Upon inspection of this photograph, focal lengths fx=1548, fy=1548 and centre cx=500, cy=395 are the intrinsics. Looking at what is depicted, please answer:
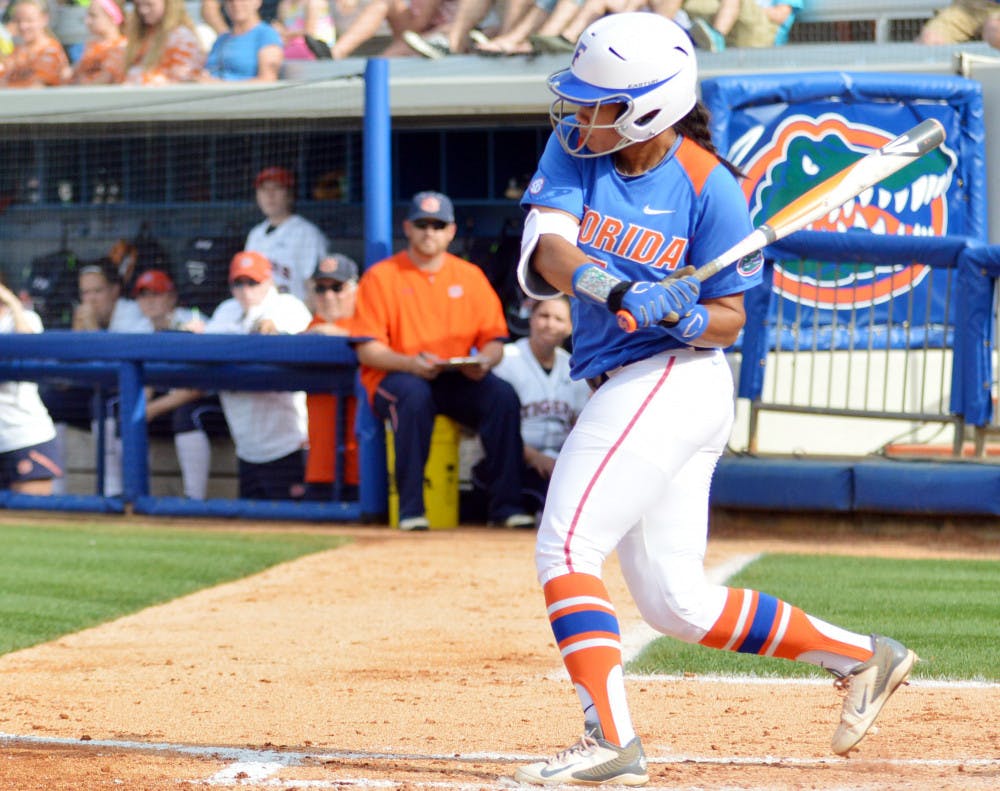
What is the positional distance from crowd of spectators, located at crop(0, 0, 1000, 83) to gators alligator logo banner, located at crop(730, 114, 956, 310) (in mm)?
1143

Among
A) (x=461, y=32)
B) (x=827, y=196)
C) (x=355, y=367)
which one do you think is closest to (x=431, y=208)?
(x=355, y=367)

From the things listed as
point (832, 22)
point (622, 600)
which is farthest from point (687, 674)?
point (832, 22)

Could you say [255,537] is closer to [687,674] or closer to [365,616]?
[365,616]

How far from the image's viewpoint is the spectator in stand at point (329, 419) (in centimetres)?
922

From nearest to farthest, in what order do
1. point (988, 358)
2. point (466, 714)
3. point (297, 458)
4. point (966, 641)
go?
point (466, 714) → point (966, 641) → point (988, 358) → point (297, 458)

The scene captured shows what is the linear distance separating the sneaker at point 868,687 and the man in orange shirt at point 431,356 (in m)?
4.97

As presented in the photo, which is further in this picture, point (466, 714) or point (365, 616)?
point (365, 616)

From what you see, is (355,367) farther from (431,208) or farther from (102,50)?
(102,50)

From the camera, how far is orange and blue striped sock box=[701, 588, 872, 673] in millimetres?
3557

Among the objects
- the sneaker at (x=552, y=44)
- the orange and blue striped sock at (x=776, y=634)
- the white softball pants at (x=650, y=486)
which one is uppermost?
the sneaker at (x=552, y=44)

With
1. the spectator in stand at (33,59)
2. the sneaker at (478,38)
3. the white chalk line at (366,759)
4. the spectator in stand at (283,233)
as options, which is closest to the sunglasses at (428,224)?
the spectator in stand at (283,233)

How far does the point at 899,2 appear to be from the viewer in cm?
1059

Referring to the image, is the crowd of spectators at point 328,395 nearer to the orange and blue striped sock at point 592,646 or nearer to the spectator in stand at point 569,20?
the spectator in stand at point 569,20

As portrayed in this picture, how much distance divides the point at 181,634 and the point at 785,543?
11.6ft
